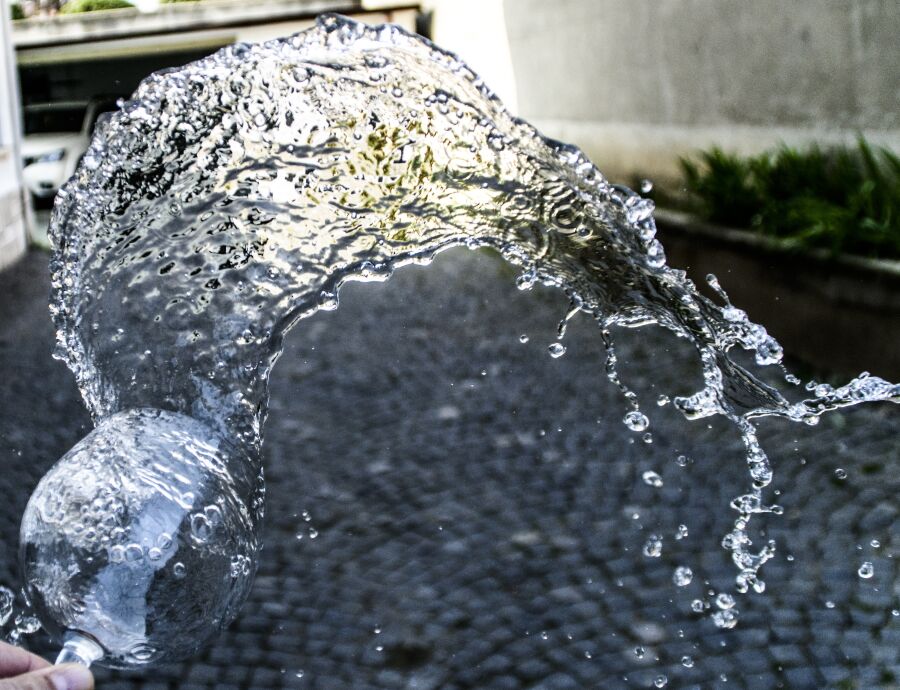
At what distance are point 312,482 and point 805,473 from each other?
1.80m

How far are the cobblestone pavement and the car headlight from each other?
702 centimetres

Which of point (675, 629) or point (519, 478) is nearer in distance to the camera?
point (675, 629)

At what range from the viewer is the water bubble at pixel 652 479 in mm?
3818

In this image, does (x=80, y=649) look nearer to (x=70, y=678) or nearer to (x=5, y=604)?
(x=70, y=678)

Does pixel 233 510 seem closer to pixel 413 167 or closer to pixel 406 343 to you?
pixel 413 167

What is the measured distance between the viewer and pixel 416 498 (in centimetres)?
381

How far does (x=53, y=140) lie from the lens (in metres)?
12.6

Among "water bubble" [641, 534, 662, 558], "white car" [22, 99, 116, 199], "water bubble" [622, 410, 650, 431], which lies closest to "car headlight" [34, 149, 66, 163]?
"white car" [22, 99, 116, 199]

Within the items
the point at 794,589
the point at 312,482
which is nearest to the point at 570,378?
the point at 312,482

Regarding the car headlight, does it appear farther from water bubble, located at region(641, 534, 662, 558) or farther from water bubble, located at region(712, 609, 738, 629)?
water bubble, located at region(712, 609, 738, 629)

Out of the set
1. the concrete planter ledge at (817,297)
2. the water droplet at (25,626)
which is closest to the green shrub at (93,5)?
the concrete planter ledge at (817,297)

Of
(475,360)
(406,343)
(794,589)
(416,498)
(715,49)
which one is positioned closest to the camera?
(794,589)

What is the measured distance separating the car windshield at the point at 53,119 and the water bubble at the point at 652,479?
34.8 ft

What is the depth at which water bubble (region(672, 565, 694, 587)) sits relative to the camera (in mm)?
3119
